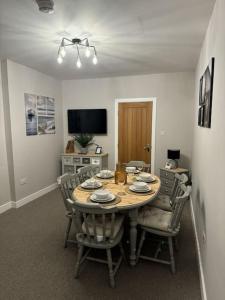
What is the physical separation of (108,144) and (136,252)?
291 cm

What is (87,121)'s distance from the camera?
4914 millimetres

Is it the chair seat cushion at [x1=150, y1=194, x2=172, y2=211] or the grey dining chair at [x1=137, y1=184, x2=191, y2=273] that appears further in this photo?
the chair seat cushion at [x1=150, y1=194, x2=172, y2=211]

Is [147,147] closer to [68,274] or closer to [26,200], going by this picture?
[26,200]

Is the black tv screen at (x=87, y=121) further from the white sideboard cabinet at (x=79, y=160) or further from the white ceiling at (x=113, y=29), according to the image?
the white ceiling at (x=113, y=29)

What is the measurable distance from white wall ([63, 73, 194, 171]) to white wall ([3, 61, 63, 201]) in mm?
839

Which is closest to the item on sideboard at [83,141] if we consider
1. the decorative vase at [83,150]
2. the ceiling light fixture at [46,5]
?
the decorative vase at [83,150]

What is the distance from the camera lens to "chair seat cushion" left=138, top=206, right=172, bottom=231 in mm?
2127

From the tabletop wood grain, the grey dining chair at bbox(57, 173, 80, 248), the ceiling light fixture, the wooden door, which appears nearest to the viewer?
the ceiling light fixture

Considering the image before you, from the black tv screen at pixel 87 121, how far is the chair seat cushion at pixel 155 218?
9.12ft

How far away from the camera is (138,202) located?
2.03m

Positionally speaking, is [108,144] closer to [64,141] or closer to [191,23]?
[64,141]

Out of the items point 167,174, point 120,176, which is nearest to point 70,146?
point 167,174

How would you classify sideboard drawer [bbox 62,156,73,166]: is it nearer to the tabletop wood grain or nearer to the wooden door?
the wooden door

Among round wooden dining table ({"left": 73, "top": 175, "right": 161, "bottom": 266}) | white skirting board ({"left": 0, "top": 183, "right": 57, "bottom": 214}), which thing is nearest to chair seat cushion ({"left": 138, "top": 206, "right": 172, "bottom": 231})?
round wooden dining table ({"left": 73, "top": 175, "right": 161, "bottom": 266})
